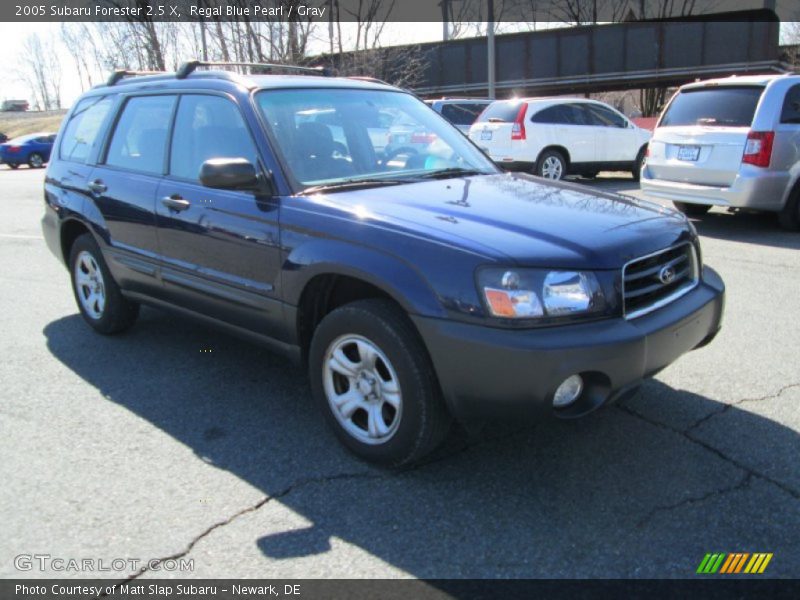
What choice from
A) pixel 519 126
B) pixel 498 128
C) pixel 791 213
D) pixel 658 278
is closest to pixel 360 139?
pixel 658 278

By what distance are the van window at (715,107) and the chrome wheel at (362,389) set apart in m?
6.68

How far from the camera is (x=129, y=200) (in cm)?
438

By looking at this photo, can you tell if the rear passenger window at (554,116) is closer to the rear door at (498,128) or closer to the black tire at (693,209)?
the rear door at (498,128)

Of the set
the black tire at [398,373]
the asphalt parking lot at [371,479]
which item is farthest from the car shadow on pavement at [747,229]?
the black tire at [398,373]

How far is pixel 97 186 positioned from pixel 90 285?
2.73 ft

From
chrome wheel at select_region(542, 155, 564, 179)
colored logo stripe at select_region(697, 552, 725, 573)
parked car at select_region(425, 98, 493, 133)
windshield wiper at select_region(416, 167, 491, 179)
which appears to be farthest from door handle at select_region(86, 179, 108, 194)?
parked car at select_region(425, 98, 493, 133)

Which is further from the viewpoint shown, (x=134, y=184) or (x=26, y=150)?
(x=26, y=150)

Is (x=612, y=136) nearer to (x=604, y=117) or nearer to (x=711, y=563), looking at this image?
(x=604, y=117)

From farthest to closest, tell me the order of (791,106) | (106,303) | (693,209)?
(693,209) < (791,106) < (106,303)

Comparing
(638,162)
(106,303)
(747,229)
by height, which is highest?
(638,162)

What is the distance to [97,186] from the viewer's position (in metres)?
4.72

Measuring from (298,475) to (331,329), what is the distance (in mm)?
690

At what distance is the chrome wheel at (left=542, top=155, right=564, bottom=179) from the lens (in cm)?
1331

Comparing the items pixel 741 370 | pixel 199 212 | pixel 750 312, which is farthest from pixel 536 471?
pixel 750 312
